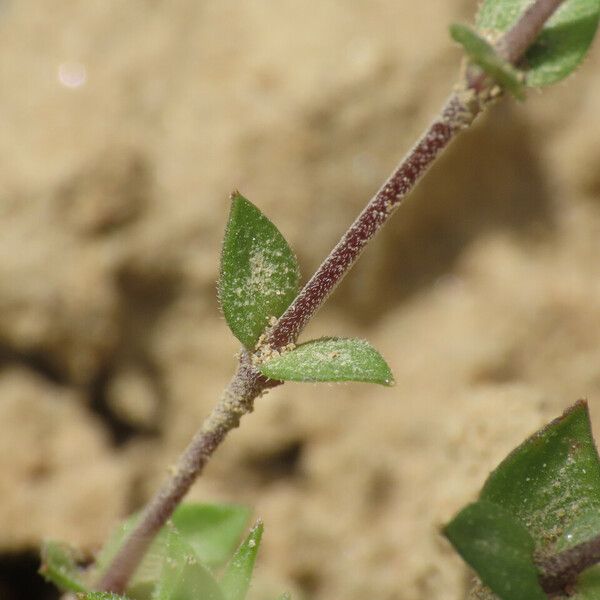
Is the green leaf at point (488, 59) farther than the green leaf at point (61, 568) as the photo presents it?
No

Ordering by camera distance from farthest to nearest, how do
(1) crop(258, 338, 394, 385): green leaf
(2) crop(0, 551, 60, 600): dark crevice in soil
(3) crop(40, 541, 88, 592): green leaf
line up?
1. (2) crop(0, 551, 60, 600): dark crevice in soil
2. (3) crop(40, 541, 88, 592): green leaf
3. (1) crop(258, 338, 394, 385): green leaf

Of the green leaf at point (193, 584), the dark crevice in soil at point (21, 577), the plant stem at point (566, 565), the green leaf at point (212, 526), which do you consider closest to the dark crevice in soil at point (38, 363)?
the dark crevice in soil at point (21, 577)

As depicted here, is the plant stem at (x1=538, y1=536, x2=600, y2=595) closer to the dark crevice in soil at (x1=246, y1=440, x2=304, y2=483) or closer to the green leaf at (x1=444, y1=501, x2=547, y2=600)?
the green leaf at (x1=444, y1=501, x2=547, y2=600)

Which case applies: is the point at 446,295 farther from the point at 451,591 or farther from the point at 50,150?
the point at 50,150

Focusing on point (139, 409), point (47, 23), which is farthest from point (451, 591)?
point (47, 23)

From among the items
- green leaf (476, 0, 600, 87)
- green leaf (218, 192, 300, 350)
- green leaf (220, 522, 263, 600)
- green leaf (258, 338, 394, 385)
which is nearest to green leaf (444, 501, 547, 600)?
green leaf (258, 338, 394, 385)

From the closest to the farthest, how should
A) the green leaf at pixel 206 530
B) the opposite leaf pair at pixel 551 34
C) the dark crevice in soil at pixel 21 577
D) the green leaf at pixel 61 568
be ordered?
the opposite leaf pair at pixel 551 34
the green leaf at pixel 61 568
the green leaf at pixel 206 530
the dark crevice in soil at pixel 21 577

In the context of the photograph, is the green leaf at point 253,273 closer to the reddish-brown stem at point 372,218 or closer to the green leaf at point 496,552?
the reddish-brown stem at point 372,218

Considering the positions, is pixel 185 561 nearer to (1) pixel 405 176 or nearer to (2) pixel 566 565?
(2) pixel 566 565
